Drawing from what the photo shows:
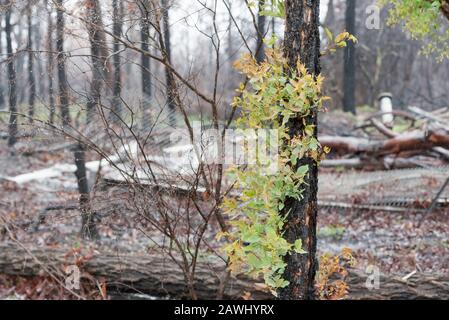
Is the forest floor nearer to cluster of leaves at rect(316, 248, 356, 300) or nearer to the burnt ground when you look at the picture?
the burnt ground

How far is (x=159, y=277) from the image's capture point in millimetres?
6250

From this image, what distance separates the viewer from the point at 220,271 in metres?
6.12

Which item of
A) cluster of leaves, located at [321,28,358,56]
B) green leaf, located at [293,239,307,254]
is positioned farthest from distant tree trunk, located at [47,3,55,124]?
green leaf, located at [293,239,307,254]

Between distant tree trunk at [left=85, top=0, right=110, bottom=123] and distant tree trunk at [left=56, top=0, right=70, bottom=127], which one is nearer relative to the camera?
distant tree trunk at [left=85, top=0, right=110, bottom=123]

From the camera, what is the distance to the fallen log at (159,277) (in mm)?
5684

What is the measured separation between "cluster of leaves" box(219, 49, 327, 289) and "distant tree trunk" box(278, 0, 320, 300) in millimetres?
67

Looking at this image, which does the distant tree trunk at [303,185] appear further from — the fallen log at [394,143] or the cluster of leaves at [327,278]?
the fallen log at [394,143]

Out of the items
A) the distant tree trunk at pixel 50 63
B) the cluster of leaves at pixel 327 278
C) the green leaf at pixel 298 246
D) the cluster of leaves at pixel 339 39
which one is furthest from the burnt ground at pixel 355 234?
the cluster of leaves at pixel 339 39

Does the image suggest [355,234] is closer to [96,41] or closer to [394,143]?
[394,143]

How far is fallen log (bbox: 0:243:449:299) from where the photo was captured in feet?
18.6

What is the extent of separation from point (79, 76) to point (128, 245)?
401 cm

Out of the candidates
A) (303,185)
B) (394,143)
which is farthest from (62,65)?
(394,143)
